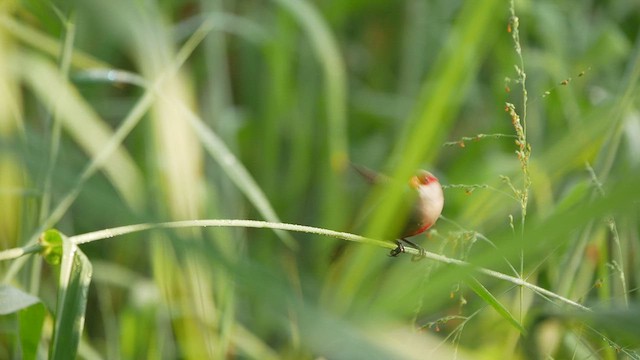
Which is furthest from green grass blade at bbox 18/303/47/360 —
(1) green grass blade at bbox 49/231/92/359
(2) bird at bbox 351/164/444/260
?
(2) bird at bbox 351/164/444/260

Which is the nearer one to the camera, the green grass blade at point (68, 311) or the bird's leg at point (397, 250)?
the green grass blade at point (68, 311)

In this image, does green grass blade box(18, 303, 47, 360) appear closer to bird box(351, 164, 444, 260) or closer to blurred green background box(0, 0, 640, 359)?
blurred green background box(0, 0, 640, 359)

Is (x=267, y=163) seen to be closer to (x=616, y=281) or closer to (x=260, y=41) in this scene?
(x=260, y=41)

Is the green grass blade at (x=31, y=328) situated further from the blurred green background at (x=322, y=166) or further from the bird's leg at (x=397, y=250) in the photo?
the bird's leg at (x=397, y=250)

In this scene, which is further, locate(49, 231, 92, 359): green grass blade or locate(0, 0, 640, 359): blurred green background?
locate(0, 0, 640, 359): blurred green background

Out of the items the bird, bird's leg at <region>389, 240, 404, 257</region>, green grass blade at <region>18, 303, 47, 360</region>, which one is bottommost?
green grass blade at <region>18, 303, 47, 360</region>

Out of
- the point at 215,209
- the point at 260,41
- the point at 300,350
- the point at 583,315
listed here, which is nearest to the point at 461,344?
the point at 300,350

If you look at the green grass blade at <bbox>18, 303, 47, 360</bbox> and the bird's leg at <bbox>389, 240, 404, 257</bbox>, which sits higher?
the bird's leg at <bbox>389, 240, 404, 257</bbox>

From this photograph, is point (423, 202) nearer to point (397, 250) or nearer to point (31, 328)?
point (397, 250)

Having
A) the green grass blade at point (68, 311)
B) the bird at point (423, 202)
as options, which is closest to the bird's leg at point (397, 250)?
the bird at point (423, 202)
